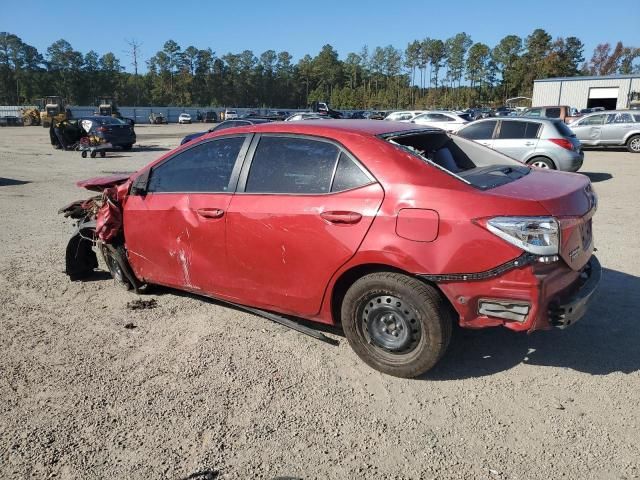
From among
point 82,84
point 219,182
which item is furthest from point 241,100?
point 219,182

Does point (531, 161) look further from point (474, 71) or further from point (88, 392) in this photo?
point (474, 71)

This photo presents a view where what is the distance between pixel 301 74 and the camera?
420 feet

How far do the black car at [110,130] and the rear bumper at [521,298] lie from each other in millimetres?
21876

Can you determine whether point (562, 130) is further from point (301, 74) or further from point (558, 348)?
point (301, 74)

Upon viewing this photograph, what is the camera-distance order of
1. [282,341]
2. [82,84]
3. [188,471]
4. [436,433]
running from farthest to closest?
[82,84], [282,341], [436,433], [188,471]

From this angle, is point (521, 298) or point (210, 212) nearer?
point (521, 298)

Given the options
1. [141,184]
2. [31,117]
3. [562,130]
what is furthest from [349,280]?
[31,117]

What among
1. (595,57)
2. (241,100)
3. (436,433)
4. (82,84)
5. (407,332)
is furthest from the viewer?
(241,100)

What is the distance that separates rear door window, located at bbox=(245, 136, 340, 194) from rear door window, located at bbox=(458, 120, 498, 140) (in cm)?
1004

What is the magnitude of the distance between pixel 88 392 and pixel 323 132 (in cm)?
238

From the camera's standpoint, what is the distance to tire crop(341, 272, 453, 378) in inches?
124

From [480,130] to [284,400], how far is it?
1129 centimetres

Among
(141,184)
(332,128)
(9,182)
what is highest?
(332,128)

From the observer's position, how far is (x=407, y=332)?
328cm
